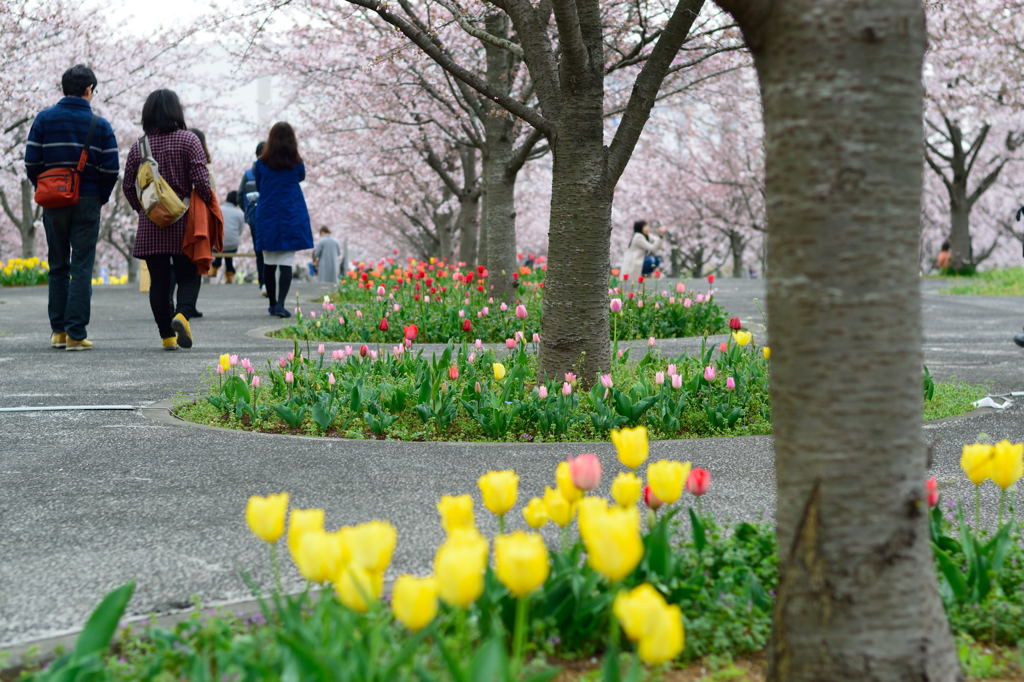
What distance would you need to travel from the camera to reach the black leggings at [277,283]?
471 inches

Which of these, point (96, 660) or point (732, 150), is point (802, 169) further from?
point (732, 150)

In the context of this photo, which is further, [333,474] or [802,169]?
[333,474]

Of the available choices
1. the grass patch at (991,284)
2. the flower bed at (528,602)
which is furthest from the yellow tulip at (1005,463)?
the grass patch at (991,284)

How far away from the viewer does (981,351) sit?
898 centimetres

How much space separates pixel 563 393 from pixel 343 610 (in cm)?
311

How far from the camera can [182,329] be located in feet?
28.0

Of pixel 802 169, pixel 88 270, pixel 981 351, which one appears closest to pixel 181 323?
pixel 88 270

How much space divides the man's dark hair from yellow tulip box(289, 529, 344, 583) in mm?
7146

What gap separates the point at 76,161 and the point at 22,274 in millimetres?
12086

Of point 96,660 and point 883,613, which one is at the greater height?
point 883,613

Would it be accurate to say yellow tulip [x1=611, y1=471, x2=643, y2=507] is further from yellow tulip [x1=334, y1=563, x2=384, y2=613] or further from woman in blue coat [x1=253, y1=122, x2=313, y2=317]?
woman in blue coat [x1=253, y1=122, x2=313, y2=317]

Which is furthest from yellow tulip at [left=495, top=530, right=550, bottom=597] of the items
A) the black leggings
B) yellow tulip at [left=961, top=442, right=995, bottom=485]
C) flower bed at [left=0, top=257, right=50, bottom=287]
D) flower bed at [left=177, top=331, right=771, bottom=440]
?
flower bed at [left=0, top=257, right=50, bottom=287]

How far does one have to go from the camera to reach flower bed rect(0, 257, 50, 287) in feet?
60.5

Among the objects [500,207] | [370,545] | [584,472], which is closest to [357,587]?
[370,545]
